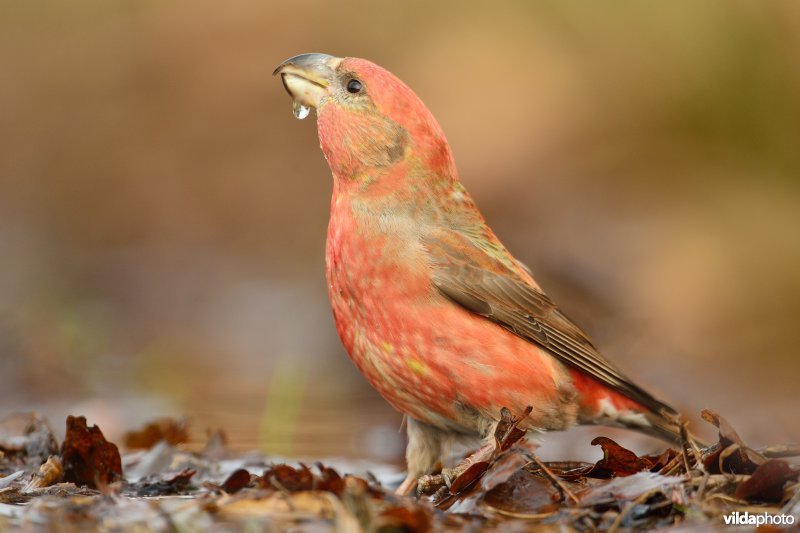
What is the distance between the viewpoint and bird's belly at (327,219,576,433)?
170 inches

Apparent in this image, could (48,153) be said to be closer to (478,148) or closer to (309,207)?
(309,207)

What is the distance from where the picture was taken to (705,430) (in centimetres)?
650

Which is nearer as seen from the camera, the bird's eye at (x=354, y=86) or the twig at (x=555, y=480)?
the twig at (x=555, y=480)

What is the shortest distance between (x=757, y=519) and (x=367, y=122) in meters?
2.18

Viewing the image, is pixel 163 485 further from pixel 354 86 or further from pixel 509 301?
pixel 354 86

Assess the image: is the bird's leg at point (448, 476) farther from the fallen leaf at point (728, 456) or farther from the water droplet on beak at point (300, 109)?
the water droplet on beak at point (300, 109)

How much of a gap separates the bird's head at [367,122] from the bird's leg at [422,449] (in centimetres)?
99

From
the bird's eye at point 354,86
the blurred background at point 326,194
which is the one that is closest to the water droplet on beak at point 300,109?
the bird's eye at point 354,86

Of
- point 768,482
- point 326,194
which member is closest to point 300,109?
point 768,482

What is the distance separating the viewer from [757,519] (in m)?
3.29

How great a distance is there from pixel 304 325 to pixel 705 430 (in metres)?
3.94

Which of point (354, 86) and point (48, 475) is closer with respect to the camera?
point (48, 475)

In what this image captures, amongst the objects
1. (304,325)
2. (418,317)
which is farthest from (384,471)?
(304,325)

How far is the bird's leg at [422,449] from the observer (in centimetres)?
455
